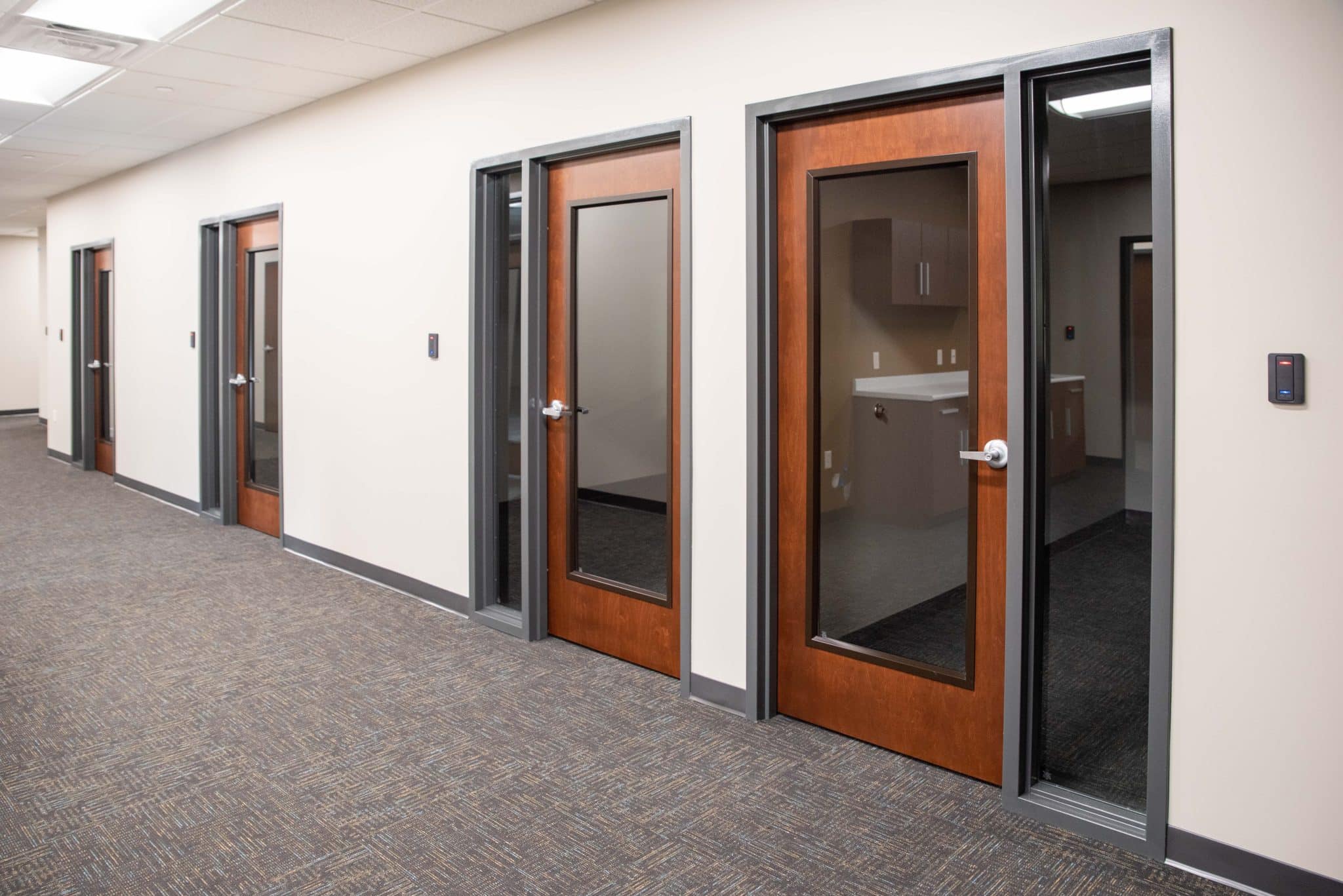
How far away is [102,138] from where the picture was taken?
4156 millimetres

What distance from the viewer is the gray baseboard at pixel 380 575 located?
116 inches

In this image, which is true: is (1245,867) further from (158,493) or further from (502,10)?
(158,493)

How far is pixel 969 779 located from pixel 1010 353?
803 mm

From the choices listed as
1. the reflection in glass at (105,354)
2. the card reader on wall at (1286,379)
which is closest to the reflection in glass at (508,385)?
the card reader on wall at (1286,379)

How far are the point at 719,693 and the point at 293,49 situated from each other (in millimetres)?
2151

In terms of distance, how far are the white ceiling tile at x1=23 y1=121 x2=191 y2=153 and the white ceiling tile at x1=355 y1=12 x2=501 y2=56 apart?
200cm

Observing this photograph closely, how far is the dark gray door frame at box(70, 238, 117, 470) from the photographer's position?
572 centimetres

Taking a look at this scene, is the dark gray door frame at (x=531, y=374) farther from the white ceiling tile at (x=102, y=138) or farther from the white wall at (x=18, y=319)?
the white wall at (x=18, y=319)

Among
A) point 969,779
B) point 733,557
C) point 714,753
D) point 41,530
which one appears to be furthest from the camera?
point 41,530

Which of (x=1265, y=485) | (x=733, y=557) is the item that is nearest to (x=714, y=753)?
(x=733, y=557)

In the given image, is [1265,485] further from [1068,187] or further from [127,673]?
[127,673]

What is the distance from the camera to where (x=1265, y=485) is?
56.2 inches

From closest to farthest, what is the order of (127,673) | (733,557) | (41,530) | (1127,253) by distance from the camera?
1. (1127,253)
2. (733,557)
3. (127,673)
4. (41,530)

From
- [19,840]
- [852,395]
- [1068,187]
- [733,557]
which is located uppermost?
[1068,187]
